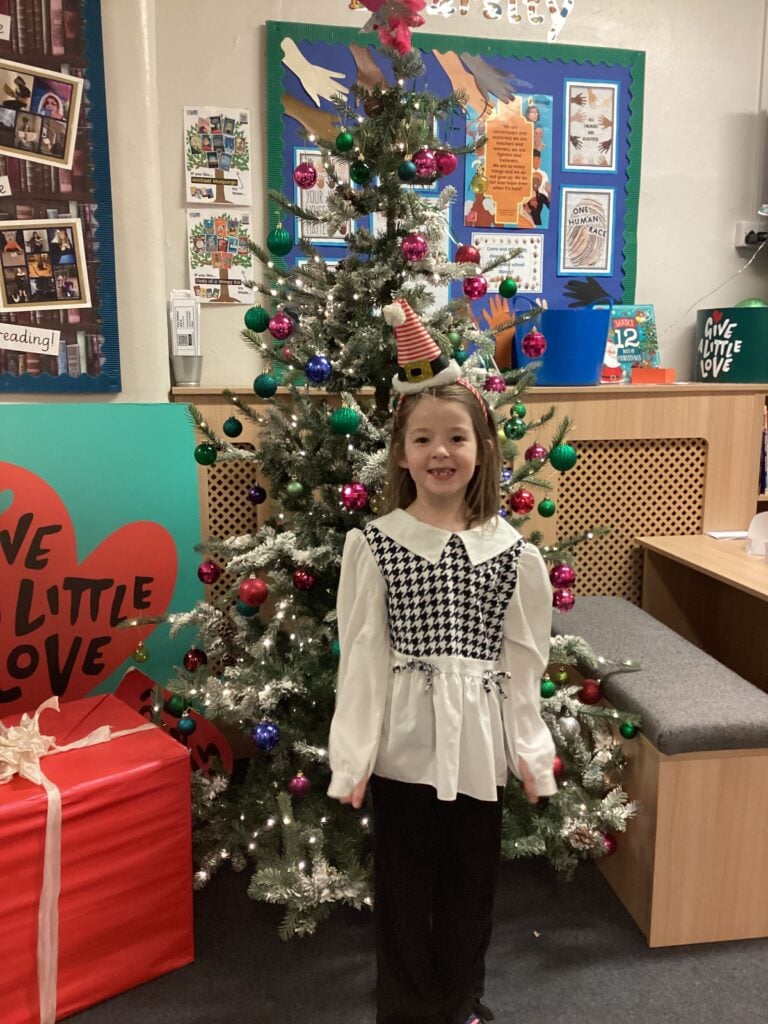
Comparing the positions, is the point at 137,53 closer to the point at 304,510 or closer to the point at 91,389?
the point at 91,389

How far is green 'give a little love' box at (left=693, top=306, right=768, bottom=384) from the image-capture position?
253 centimetres

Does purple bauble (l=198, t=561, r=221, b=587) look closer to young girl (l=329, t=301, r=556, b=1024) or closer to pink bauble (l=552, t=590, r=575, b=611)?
young girl (l=329, t=301, r=556, b=1024)

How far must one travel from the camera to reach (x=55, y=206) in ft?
6.89

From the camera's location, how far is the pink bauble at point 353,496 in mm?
1597

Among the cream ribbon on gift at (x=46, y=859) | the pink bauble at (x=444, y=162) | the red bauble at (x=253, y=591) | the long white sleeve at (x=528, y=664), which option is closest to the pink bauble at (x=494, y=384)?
the pink bauble at (x=444, y=162)

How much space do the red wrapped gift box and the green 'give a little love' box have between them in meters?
2.07

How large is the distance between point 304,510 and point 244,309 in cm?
101

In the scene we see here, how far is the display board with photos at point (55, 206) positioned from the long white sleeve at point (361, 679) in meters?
1.26

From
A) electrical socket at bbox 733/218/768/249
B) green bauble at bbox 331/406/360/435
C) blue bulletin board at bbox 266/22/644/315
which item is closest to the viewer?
green bauble at bbox 331/406/360/435

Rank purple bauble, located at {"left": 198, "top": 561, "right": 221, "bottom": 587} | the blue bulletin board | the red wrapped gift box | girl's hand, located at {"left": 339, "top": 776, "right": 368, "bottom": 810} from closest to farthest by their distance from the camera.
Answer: girl's hand, located at {"left": 339, "top": 776, "right": 368, "bottom": 810} → the red wrapped gift box → purple bauble, located at {"left": 198, "top": 561, "right": 221, "bottom": 587} → the blue bulletin board

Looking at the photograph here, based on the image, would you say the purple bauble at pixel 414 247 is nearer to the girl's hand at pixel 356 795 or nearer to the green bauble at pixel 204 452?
the green bauble at pixel 204 452

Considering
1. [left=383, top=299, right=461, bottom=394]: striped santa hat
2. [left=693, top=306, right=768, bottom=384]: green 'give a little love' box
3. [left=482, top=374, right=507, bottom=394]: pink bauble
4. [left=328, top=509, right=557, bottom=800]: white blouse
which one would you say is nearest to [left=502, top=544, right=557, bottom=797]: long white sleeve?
[left=328, top=509, right=557, bottom=800]: white blouse

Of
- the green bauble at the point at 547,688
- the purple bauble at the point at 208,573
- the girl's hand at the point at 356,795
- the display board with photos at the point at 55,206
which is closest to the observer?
the girl's hand at the point at 356,795

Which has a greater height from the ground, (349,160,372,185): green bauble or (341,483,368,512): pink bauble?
(349,160,372,185): green bauble
